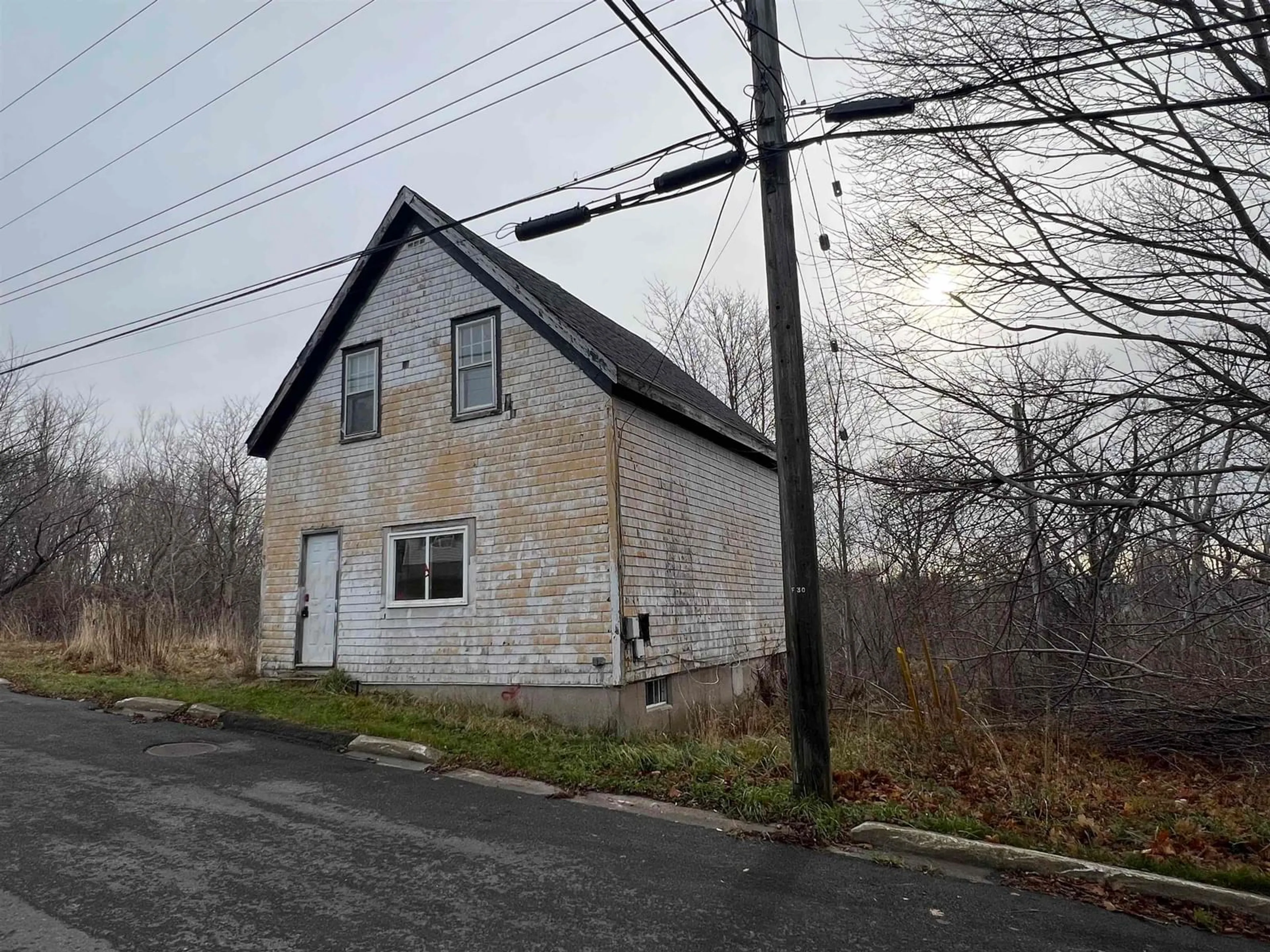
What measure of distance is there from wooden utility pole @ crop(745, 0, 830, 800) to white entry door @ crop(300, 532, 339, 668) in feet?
26.8

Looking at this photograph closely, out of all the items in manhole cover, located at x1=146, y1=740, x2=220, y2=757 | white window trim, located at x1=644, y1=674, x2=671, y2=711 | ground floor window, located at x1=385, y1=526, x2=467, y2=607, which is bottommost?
manhole cover, located at x1=146, y1=740, x2=220, y2=757

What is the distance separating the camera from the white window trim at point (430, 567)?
10945 mm

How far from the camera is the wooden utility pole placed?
6457mm

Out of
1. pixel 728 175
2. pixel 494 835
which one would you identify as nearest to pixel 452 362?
pixel 728 175

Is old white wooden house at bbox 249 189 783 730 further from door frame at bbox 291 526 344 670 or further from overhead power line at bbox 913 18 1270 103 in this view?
overhead power line at bbox 913 18 1270 103

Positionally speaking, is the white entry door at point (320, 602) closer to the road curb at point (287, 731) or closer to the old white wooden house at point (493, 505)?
the old white wooden house at point (493, 505)

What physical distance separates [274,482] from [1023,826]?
1212 centimetres

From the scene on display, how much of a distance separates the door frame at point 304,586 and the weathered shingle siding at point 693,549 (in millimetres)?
4988

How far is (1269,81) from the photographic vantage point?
7.14m

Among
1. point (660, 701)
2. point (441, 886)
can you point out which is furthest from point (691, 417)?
point (441, 886)

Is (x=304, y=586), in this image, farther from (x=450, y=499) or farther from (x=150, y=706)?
(x=450, y=499)

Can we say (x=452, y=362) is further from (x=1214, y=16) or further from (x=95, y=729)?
(x=1214, y=16)

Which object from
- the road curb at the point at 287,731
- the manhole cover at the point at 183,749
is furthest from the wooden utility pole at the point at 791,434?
the manhole cover at the point at 183,749

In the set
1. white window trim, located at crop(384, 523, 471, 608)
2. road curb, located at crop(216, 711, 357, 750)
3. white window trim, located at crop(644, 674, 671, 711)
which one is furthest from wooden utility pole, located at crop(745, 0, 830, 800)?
white window trim, located at crop(384, 523, 471, 608)
